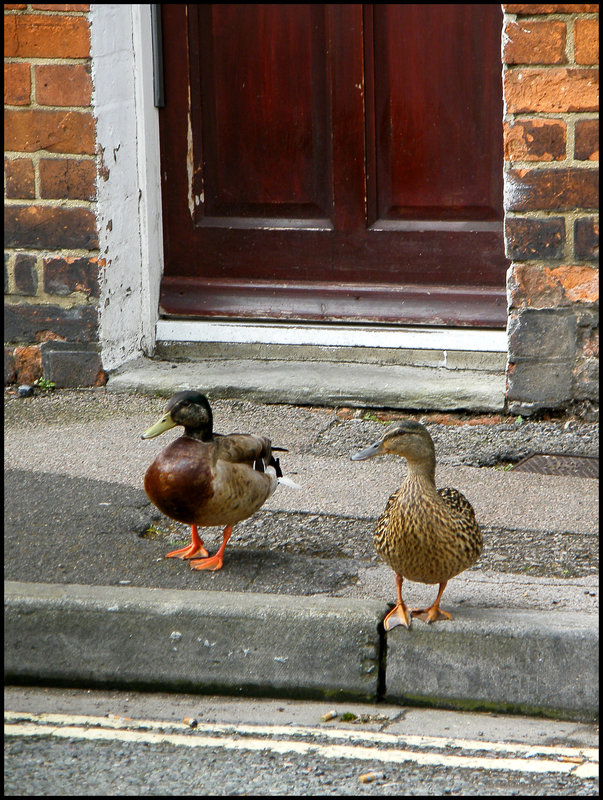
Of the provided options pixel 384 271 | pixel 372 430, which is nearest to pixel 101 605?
pixel 372 430

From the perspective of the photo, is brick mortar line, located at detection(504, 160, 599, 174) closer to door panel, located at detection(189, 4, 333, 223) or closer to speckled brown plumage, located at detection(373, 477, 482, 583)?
door panel, located at detection(189, 4, 333, 223)


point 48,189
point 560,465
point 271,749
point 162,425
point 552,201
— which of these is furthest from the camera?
point 48,189

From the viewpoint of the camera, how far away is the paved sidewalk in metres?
3.89

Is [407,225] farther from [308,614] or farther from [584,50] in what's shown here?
[308,614]

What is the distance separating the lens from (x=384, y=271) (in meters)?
6.74

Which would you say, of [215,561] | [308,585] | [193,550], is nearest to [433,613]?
[308,585]

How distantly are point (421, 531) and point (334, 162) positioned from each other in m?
3.23

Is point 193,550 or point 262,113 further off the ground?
point 262,113

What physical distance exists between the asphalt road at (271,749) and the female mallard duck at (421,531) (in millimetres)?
417

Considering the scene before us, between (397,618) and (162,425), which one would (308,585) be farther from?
(162,425)

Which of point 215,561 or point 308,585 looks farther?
point 215,561

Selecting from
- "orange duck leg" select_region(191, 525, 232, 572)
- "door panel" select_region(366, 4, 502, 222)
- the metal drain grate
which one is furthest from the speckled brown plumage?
"door panel" select_region(366, 4, 502, 222)

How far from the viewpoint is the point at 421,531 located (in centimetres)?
392

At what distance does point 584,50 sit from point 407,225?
4.81 feet
